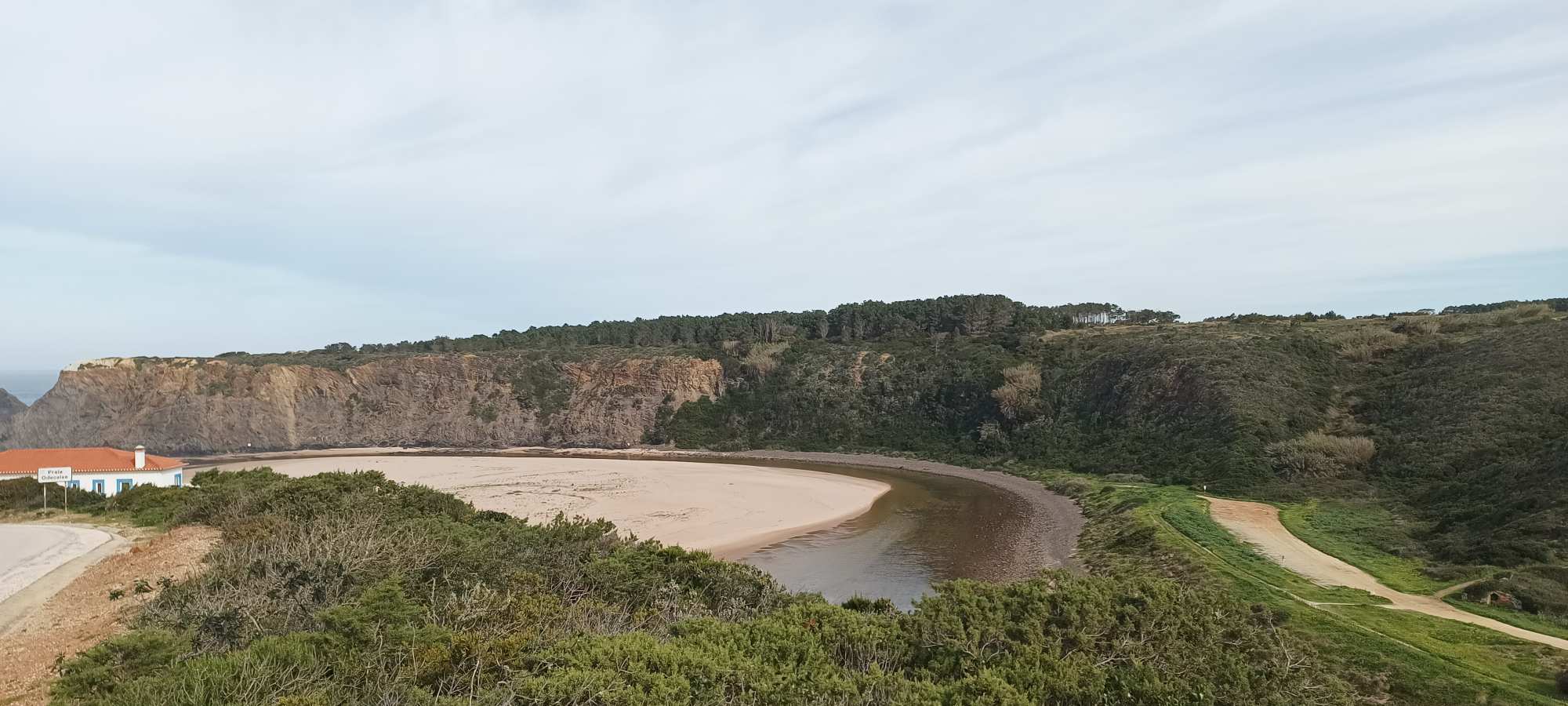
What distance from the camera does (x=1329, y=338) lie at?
157 ft

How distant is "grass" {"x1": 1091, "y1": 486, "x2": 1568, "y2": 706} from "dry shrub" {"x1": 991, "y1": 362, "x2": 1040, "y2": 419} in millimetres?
34564

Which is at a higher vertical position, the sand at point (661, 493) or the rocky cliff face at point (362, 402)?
the rocky cliff face at point (362, 402)

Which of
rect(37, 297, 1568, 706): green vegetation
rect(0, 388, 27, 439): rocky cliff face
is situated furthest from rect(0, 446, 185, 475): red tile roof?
rect(0, 388, 27, 439): rocky cliff face

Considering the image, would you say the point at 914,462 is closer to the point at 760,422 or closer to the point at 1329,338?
the point at 760,422

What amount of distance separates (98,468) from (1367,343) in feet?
210

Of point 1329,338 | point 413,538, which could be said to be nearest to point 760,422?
point 1329,338

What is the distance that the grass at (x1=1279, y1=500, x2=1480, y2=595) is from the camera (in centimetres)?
1858

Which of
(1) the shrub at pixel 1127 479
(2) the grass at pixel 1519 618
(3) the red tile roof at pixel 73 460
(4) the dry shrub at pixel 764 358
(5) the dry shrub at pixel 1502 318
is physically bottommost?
(1) the shrub at pixel 1127 479

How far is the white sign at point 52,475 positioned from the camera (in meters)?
23.5

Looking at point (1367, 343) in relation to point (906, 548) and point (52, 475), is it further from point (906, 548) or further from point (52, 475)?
point (52, 475)

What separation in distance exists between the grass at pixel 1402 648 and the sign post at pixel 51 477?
111 feet

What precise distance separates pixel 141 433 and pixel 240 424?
25.2 ft

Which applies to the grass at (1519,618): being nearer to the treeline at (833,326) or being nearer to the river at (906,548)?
the river at (906,548)

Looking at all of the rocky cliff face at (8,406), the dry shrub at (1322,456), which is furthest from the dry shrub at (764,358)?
the rocky cliff face at (8,406)
